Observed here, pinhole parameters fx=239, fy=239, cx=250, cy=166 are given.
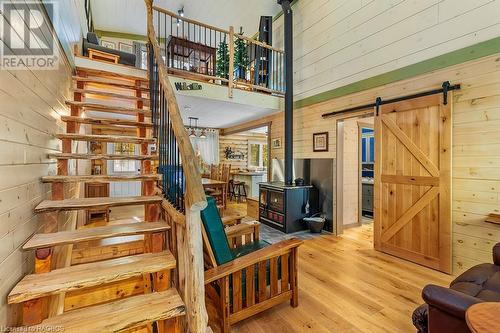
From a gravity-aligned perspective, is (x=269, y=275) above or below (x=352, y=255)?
above

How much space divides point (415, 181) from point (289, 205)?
1934mm

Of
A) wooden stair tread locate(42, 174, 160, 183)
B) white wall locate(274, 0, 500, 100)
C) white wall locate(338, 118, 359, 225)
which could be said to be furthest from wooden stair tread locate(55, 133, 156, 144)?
white wall locate(338, 118, 359, 225)

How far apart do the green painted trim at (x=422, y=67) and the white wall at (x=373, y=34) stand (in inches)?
2.4

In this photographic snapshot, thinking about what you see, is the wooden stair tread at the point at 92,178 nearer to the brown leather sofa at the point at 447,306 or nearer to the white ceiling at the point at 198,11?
the brown leather sofa at the point at 447,306

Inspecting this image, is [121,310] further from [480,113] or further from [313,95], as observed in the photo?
[313,95]

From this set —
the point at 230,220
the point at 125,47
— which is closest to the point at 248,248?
the point at 230,220

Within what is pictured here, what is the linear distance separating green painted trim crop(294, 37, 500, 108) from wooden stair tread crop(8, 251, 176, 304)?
3540mm

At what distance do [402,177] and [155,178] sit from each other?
10.2 ft

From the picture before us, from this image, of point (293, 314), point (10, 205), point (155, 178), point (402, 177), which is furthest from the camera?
point (402, 177)

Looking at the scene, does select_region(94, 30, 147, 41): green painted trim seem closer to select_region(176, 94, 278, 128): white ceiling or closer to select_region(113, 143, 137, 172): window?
select_region(113, 143, 137, 172): window

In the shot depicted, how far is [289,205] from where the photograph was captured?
14.0ft

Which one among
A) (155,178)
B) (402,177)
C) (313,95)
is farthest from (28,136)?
(313,95)

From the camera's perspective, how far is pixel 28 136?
150 centimetres

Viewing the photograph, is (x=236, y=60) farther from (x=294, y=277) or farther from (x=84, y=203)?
(x=294, y=277)
